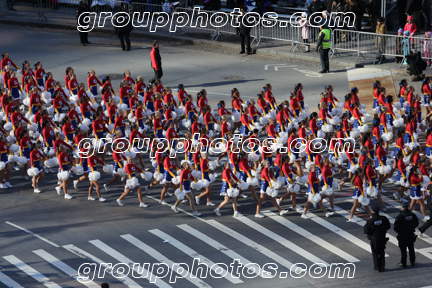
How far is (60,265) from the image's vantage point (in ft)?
48.2

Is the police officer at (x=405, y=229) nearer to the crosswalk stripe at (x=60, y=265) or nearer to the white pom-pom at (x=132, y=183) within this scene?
the crosswalk stripe at (x=60, y=265)

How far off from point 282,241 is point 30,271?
18.4 ft

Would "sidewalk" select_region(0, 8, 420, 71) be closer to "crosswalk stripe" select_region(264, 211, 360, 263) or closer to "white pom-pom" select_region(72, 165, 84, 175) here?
"crosswalk stripe" select_region(264, 211, 360, 263)

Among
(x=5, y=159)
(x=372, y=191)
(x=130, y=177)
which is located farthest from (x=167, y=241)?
(x=5, y=159)

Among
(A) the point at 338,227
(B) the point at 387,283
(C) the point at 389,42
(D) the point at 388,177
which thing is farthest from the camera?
(C) the point at 389,42

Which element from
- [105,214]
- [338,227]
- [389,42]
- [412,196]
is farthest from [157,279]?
[389,42]

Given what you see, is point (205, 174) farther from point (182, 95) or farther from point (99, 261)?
point (182, 95)

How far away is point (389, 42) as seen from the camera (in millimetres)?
29156

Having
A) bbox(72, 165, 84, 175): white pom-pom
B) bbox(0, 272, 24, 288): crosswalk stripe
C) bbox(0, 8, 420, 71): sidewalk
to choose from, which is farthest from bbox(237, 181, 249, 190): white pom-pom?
bbox(0, 8, 420, 71): sidewalk

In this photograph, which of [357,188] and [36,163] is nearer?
→ [357,188]

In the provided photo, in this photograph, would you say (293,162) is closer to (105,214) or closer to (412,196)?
(412,196)

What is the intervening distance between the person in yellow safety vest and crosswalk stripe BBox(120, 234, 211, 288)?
15126mm

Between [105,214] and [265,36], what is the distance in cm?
1748

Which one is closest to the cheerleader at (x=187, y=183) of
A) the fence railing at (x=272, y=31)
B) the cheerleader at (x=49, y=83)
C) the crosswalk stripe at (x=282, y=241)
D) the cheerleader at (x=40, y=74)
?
the crosswalk stripe at (x=282, y=241)
